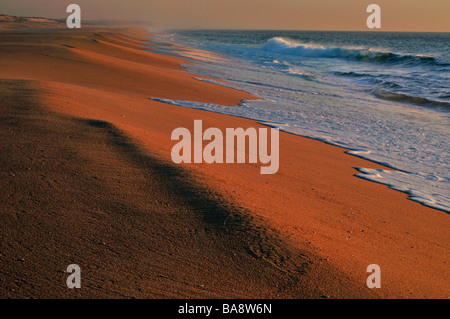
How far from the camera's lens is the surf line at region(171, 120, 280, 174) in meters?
4.95

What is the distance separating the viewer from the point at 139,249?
2.85 m

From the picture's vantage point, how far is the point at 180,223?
10.6ft

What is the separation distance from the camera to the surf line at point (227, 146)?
495 cm

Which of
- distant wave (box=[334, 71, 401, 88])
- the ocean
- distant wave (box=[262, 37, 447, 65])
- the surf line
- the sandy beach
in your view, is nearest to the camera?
the sandy beach

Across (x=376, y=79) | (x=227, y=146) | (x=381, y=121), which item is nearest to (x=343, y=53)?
(x=376, y=79)

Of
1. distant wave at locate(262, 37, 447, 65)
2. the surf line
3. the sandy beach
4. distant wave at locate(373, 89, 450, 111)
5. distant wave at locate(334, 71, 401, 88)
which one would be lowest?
the sandy beach

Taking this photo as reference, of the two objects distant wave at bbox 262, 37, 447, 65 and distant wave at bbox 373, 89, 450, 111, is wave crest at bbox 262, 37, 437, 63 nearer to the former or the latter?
distant wave at bbox 262, 37, 447, 65

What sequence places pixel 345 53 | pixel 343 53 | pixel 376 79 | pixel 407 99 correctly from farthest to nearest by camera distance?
pixel 343 53, pixel 345 53, pixel 376 79, pixel 407 99

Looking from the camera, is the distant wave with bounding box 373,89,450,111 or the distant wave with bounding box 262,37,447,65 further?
the distant wave with bounding box 262,37,447,65

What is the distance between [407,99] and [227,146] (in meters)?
11.5

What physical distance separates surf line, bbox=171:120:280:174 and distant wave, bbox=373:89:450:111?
8.82 m

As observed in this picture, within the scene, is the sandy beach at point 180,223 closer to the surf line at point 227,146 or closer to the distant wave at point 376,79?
the surf line at point 227,146

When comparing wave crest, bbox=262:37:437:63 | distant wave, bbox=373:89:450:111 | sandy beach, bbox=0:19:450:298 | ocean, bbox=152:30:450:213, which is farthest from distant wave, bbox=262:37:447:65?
sandy beach, bbox=0:19:450:298

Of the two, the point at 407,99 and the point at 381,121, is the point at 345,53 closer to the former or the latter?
the point at 407,99
